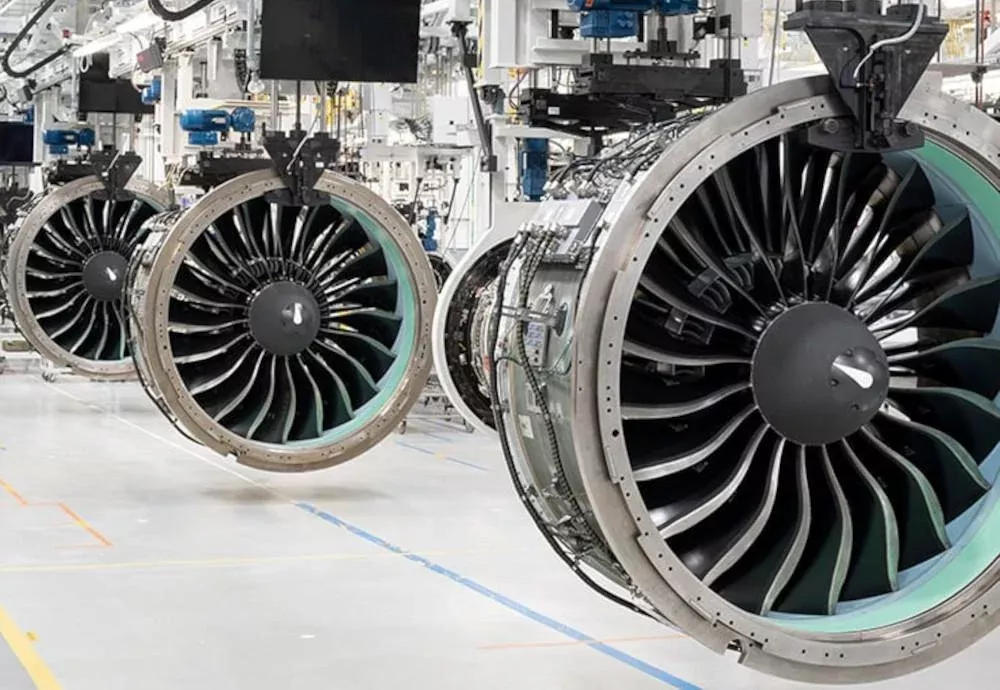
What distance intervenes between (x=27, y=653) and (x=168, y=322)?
3.75 m

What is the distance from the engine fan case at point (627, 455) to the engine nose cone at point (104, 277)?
38.4 feet

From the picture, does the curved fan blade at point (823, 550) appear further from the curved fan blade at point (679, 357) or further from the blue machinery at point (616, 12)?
the blue machinery at point (616, 12)

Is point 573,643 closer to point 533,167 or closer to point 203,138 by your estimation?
point 533,167

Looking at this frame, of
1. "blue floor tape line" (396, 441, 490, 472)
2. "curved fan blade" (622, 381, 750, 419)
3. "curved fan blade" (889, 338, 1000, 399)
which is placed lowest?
"blue floor tape line" (396, 441, 490, 472)

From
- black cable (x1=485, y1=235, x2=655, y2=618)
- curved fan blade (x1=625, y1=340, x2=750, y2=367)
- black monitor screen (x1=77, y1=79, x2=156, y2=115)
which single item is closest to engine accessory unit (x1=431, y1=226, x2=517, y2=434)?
black cable (x1=485, y1=235, x2=655, y2=618)

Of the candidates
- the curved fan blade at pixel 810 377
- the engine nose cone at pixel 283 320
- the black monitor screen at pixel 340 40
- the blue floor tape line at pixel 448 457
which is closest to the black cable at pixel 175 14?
the black monitor screen at pixel 340 40

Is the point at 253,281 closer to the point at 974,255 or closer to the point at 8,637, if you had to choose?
the point at 8,637

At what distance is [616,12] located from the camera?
7.49m

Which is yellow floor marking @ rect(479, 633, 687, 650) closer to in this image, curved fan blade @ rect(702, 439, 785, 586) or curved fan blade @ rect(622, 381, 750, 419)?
curved fan blade @ rect(702, 439, 785, 586)

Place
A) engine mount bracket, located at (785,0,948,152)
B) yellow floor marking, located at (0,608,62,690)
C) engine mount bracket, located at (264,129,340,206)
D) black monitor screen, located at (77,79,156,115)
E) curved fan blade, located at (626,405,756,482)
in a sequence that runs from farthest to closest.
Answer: black monitor screen, located at (77,79,156,115), engine mount bracket, located at (264,129,340,206), yellow floor marking, located at (0,608,62,690), curved fan blade, located at (626,405,756,482), engine mount bracket, located at (785,0,948,152)

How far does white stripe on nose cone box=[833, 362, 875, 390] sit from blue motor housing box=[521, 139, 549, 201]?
5307 mm

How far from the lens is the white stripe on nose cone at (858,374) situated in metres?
5.01

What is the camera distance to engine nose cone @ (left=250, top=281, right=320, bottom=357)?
398 inches

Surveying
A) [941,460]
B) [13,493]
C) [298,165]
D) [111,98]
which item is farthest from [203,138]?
[941,460]
